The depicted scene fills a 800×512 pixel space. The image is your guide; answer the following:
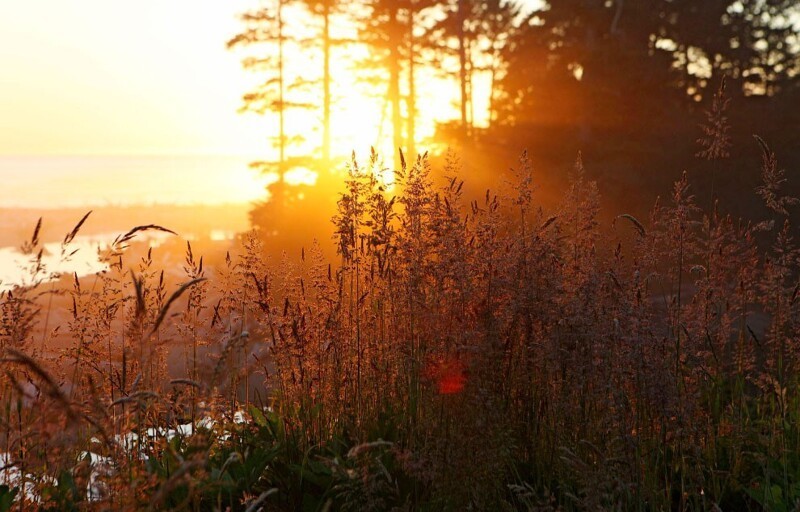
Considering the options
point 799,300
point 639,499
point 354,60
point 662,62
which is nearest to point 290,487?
point 639,499

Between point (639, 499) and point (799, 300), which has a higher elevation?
Answer: point (799, 300)

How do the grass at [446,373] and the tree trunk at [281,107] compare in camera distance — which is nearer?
the grass at [446,373]

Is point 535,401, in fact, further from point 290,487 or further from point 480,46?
point 480,46

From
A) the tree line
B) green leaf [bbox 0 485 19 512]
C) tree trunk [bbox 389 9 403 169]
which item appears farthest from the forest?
tree trunk [bbox 389 9 403 169]

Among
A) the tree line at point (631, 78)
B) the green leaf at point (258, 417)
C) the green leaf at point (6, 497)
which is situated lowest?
the green leaf at point (6, 497)

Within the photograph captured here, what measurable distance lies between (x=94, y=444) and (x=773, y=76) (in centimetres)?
2532

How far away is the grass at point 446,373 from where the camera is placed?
11.4 ft

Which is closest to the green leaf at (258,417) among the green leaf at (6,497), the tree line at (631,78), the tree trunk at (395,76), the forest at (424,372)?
the forest at (424,372)

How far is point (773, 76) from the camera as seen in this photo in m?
24.6

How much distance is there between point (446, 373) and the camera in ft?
11.8

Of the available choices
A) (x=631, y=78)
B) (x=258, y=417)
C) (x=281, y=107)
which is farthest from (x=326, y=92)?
(x=258, y=417)

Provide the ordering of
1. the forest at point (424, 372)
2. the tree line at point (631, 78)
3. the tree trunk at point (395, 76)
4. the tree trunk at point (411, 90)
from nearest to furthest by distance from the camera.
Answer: the forest at point (424, 372), the tree line at point (631, 78), the tree trunk at point (395, 76), the tree trunk at point (411, 90)

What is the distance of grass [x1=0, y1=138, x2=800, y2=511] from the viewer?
347 centimetres

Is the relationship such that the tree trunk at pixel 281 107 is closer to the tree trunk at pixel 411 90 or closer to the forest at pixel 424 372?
the tree trunk at pixel 411 90
